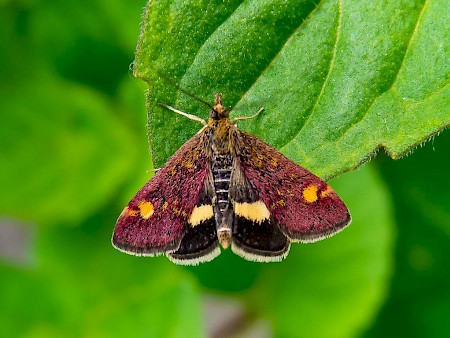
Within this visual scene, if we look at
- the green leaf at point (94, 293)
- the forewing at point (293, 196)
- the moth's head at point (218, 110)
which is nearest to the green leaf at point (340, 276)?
the green leaf at point (94, 293)

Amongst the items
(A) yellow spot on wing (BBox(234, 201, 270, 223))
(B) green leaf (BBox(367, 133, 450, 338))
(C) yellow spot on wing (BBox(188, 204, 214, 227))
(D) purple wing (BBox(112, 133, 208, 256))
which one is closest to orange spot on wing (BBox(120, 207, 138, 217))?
(D) purple wing (BBox(112, 133, 208, 256))

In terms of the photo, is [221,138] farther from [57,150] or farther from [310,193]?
[57,150]

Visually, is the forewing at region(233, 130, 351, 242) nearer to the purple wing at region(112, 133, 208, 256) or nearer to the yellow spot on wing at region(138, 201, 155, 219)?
the purple wing at region(112, 133, 208, 256)

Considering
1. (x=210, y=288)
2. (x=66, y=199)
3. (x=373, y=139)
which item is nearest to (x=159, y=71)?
(x=373, y=139)

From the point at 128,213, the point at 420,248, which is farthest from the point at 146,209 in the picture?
the point at 420,248

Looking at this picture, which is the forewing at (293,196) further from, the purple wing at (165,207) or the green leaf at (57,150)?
the green leaf at (57,150)

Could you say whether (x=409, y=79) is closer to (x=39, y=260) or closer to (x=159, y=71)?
(x=159, y=71)
